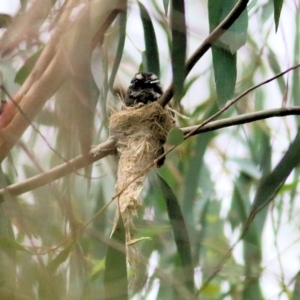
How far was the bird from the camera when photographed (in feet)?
4.32

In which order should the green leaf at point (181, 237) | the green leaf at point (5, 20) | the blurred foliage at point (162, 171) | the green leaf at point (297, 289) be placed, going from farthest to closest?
the green leaf at point (297, 289) → the green leaf at point (181, 237) → the green leaf at point (5, 20) → the blurred foliage at point (162, 171)

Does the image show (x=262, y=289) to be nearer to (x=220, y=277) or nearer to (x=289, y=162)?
(x=220, y=277)

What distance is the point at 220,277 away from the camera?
1547 mm

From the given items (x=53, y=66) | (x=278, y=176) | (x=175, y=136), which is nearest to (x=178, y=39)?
(x=175, y=136)

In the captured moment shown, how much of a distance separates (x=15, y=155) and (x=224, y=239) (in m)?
0.77

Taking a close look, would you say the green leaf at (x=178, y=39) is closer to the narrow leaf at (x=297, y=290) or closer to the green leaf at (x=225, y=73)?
the green leaf at (x=225, y=73)

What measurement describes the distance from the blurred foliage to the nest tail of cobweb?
4 cm

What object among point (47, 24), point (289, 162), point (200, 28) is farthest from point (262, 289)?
point (47, 24)

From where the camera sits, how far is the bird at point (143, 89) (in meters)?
1.32

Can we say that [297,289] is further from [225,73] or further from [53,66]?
[53,66]

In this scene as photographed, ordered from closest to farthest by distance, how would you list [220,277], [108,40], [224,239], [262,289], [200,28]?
[200,28] → [108,40] → [262,289] → [220,277] → [224,239]

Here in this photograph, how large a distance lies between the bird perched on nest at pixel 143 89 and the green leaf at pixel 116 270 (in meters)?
0.36

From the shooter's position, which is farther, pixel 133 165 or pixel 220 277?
pixel 220 277

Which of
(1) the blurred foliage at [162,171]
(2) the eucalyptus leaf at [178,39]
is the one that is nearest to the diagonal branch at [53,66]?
(1) the blurred foliage at [162,171]
